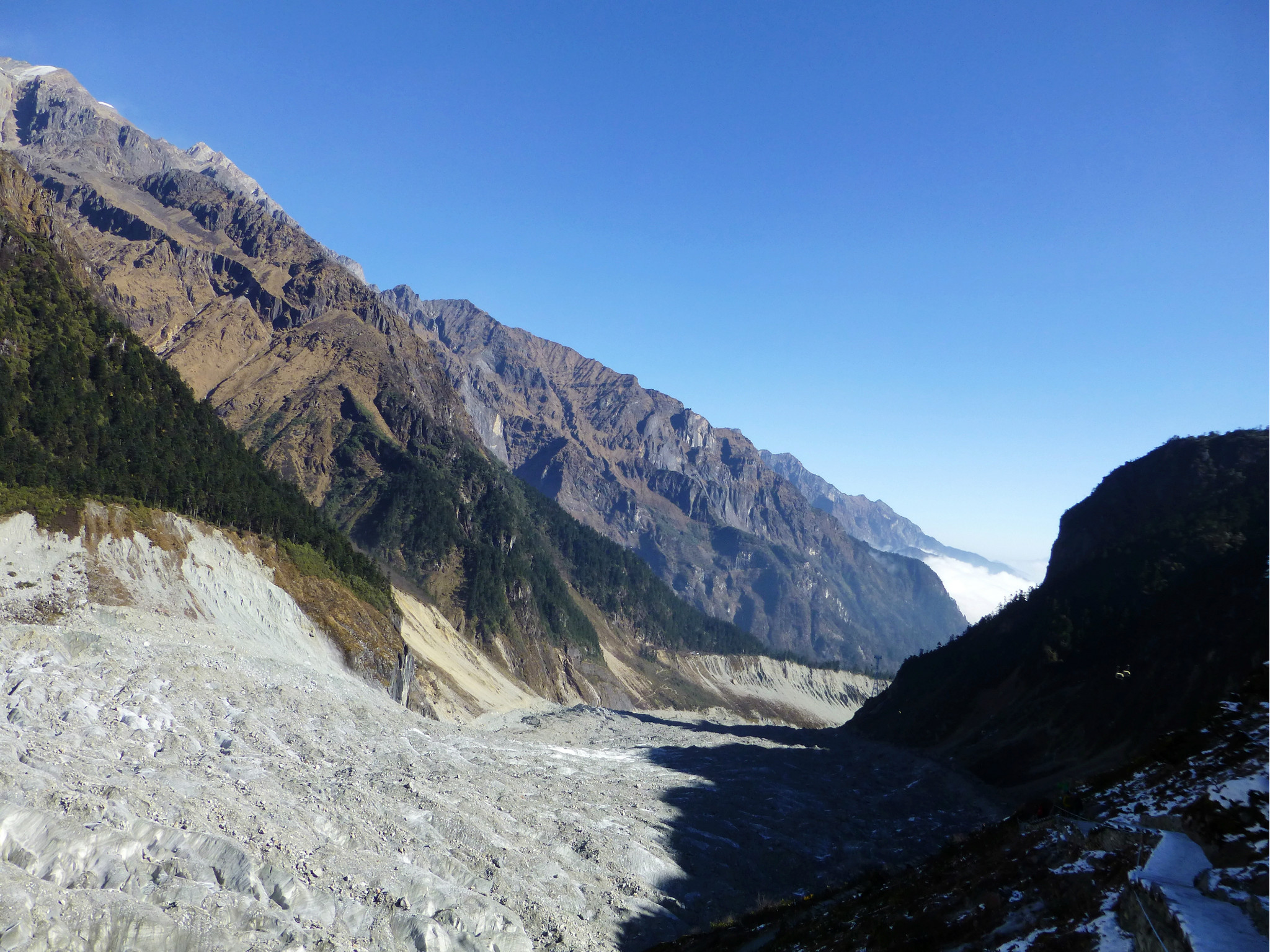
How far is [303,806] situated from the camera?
3472cm

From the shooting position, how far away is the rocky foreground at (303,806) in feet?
81.9

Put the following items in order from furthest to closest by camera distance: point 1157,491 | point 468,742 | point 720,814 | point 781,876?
1. point 1157,491
2. point 468,742
3. point 720,814
4. point 781,876

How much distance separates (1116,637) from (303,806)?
72.7m

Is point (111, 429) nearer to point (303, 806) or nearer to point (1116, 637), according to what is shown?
point (303, 806)

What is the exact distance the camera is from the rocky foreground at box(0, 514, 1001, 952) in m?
25.0

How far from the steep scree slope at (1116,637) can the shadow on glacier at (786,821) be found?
332 inches

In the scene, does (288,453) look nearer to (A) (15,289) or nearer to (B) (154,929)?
(A) (15,289)

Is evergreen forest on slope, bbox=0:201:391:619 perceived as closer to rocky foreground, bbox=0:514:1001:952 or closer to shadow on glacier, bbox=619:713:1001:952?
rocky foreground, bbox=0:514:1001:952

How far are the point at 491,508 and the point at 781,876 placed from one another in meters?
156

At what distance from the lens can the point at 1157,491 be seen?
10188cm

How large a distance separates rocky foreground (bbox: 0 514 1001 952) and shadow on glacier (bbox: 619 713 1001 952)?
0.79 ft

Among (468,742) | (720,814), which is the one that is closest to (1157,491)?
(720,814)

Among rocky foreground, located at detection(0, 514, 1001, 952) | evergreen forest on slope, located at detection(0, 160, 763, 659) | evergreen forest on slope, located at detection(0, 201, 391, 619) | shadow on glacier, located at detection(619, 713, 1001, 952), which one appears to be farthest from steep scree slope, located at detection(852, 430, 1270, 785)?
evergreen forest on slope, located at detection(0, 160, 763, 659)

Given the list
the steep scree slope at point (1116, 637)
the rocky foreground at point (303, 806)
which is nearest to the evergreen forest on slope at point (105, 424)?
the rocky foreground at point (303, 806)
